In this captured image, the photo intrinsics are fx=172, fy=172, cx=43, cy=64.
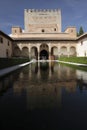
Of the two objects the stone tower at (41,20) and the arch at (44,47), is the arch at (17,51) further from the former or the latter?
the stone tower at (41,20)

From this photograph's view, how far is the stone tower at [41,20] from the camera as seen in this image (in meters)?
55.0

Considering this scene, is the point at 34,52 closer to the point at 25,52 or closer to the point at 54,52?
the point at 25,52

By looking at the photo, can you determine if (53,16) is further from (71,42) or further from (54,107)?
(54,107)

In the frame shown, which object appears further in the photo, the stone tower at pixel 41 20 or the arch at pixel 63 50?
the stone tower at pixel 41 20

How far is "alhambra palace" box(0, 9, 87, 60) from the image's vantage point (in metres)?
46.4

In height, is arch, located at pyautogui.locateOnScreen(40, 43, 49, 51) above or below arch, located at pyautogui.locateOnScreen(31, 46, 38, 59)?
above

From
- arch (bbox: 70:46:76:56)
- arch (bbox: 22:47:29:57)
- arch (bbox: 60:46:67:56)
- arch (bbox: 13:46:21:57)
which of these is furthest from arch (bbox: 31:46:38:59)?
arch (bbox: 70:46:76:56)

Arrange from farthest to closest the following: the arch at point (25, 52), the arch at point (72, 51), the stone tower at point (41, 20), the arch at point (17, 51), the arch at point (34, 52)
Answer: the stone tower at point (41, 20) → the arch at point (34, 52) → the arch at point (72, 51) → the arch at point (25, 52) → the arch at point (17, 51)

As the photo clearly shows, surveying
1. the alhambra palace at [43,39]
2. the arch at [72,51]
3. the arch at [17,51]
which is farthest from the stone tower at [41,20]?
the arch at [72,51]

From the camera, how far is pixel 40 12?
55000 mm

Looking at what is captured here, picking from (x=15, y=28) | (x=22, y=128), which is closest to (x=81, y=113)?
(x=22, y=128)

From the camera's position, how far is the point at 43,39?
1826 inches

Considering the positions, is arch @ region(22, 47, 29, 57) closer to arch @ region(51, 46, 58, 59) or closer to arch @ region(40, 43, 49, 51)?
arch @ region(40, 43, 49, 51)

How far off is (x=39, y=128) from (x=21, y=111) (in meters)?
1.10
